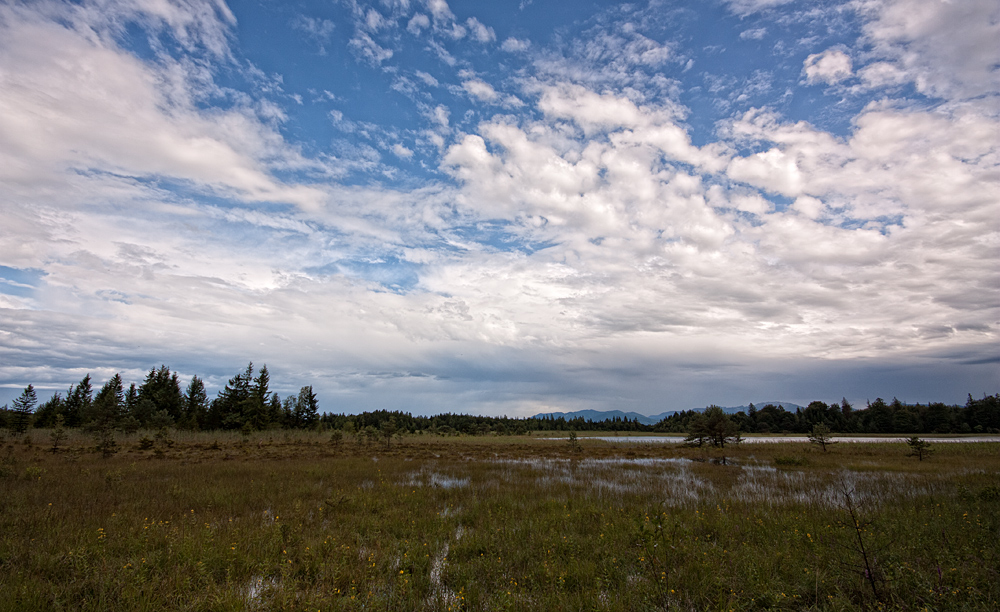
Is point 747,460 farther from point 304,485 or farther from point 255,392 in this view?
point 255,392

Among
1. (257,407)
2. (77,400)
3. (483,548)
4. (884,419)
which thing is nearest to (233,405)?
(257,407)

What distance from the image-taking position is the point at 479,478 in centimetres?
1969

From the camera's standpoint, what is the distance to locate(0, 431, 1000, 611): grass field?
19.4 ft

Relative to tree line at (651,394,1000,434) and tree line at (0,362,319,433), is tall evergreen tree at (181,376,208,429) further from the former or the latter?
tree line at (651,394,1000,434)

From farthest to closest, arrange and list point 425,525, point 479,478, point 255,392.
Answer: point 255,392 < point 479,478 < point 425,525

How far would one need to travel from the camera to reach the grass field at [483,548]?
5918 millimetres

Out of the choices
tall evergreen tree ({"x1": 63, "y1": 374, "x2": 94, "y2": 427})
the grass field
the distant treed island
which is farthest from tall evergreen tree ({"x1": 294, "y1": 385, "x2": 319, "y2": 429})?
the grass field

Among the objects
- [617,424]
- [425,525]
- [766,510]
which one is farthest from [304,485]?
[617,424]

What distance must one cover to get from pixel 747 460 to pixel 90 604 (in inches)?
1411

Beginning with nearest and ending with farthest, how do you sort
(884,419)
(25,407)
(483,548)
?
(483,548) → (25,407) → (884,419)

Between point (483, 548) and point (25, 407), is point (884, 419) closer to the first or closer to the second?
point (483, 548)

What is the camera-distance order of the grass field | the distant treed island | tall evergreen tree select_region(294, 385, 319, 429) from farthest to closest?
tall evergreen tree select_region(294, 385, 319, 429), the distant treed island, the grass field

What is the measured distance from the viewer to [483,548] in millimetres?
8711

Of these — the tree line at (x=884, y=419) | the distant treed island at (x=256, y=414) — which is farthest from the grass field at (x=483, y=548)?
the tree line at (x=884, y=419)
